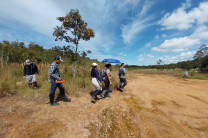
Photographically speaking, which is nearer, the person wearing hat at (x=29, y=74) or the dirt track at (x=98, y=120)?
the dirt track at (x=98, y=120)

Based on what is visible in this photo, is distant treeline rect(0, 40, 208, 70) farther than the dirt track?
Yes

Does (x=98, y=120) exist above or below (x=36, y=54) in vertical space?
below

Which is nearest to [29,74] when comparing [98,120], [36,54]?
[98,120]

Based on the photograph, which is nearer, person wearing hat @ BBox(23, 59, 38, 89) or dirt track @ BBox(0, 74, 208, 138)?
dirt track @ BBox(0, 74, 208, 138)

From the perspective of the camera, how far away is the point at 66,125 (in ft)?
7.68

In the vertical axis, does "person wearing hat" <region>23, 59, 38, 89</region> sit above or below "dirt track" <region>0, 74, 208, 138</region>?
above

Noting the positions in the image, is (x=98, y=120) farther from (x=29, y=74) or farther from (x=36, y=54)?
(x=36, y=54)

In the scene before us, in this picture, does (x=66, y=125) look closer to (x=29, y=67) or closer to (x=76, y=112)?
(x=76, y=112)

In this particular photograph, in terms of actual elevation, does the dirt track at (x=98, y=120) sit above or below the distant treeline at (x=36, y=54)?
below

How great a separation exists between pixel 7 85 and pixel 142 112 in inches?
225

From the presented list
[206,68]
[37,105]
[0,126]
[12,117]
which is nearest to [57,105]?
[37,105]

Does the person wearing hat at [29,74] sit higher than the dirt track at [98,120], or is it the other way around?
the person wearing hat at [29,74]

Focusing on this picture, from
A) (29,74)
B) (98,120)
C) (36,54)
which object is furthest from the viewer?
(36,54)

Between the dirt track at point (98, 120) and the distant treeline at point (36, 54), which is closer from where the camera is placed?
the dirt track at point (98, 120)
